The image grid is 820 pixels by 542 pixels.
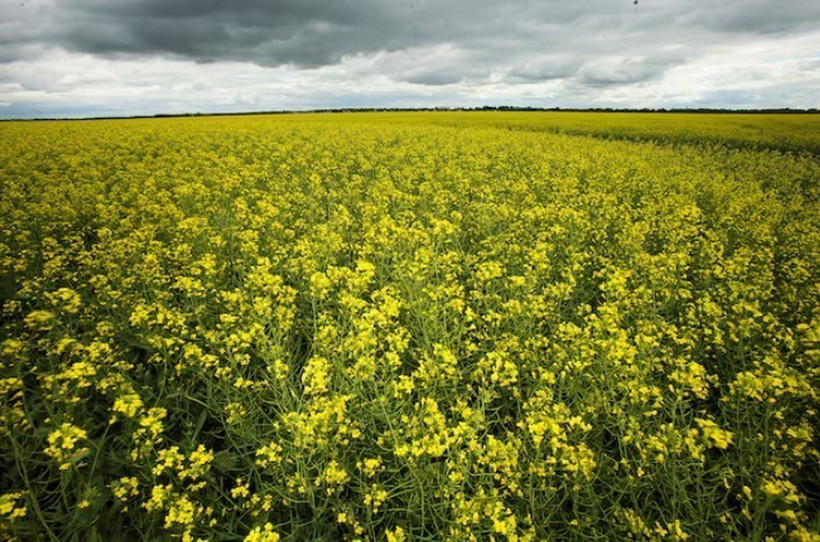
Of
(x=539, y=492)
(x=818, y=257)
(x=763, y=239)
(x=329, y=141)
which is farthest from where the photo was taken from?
(x=329, y=141)

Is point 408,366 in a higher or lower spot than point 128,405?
lower

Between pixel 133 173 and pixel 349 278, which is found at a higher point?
pixel 133 173

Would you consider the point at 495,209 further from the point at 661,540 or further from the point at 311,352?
the point at 661,540

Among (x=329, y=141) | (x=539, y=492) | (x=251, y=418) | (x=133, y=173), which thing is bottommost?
(x=539, y=492)

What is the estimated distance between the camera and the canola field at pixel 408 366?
272cm

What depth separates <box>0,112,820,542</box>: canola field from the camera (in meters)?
2.72

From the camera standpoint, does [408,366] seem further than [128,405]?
Yes

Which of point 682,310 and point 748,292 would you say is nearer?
point 748,292

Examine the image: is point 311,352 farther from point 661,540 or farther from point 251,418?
point 661,540

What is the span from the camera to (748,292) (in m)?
4.95

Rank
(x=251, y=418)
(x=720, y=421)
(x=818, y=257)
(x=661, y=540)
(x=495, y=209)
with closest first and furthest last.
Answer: (x=661, y=540)
(x=251, y=418)
(x=720, y=421)
(x=818, y=257)
(x=495, y=209)

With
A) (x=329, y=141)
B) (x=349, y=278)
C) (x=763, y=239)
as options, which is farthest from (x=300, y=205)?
(x=329, y=141)

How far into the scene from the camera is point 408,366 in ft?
14.9

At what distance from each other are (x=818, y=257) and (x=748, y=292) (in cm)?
207
